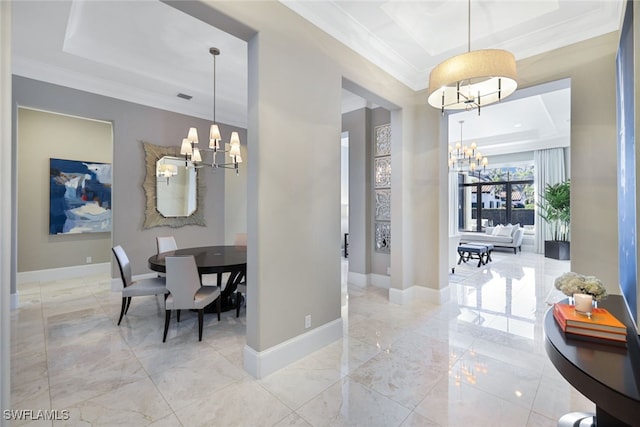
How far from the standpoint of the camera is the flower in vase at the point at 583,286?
1.41 metres

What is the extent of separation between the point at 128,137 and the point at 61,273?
297 centimetres

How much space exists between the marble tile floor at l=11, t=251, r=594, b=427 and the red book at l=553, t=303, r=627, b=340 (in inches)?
34.5

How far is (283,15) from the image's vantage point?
242 centimetres

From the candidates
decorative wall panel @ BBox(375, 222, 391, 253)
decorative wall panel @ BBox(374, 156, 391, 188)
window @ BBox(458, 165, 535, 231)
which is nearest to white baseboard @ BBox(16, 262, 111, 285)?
decorative wall panel @ BBox(375, 222, 391, 253)

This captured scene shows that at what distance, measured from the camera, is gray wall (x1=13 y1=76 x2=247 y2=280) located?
13.4 ft

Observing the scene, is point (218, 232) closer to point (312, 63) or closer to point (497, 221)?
point (312, 63)

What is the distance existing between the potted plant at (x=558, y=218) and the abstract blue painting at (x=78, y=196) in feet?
35.4

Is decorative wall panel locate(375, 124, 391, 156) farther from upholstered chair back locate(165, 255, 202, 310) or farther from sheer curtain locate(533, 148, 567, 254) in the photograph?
sheer curtain locate(533, 148, 567, 254)

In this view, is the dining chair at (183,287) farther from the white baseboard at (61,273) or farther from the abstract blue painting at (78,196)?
the abstract blue painting at (78,196)

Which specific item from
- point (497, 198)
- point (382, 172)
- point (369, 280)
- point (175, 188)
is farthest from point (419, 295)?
point (497, 198)

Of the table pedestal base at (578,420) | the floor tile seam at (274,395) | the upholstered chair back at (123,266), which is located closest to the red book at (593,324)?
the table pedestal base at (578,420)

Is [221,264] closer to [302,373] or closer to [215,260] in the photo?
[215,260]

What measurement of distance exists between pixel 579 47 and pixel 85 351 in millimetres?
5597

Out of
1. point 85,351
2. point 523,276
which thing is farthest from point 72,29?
point 523,276
